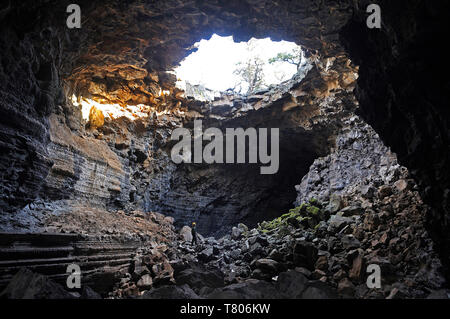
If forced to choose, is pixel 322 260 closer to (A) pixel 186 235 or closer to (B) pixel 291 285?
(B) pixel 291 285

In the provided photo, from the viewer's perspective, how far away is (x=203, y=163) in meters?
15.7

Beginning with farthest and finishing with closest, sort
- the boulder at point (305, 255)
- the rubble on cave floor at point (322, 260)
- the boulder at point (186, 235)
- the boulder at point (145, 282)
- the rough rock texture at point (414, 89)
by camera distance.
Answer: the boulder at point (186, 235), the boulder at point (145, 282), the boulder at point (305, 255), the rubble on cave floor at point (322, 260), the rough rock texture at point (414, 89)

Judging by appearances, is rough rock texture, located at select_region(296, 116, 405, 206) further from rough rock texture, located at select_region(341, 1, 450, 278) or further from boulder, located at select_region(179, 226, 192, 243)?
boulder, located at select_region(179, 226, 192, 243)

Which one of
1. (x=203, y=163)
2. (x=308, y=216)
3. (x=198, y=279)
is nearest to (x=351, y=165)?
(x=308, y=216)

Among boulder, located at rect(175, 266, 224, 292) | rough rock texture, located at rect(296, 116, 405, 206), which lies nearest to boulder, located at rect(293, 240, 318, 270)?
boulder, located at rect(175, 266, 224, 292)

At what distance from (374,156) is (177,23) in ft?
30.0

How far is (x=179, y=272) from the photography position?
6.27 m

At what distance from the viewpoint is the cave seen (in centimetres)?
390

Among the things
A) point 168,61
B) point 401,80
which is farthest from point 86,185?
point 401,80

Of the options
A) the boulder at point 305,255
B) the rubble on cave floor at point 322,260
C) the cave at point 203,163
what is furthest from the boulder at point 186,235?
the boulder at point 305,255

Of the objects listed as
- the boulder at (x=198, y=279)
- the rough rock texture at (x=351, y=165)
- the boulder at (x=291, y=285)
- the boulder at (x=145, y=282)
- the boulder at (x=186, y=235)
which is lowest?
the boulder at (x=186, y=235)

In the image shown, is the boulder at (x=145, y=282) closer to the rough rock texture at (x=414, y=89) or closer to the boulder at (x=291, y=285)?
the boulder at (x=291, y=285)

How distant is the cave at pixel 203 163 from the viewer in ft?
12.8

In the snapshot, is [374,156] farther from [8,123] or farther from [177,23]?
[8,123]
